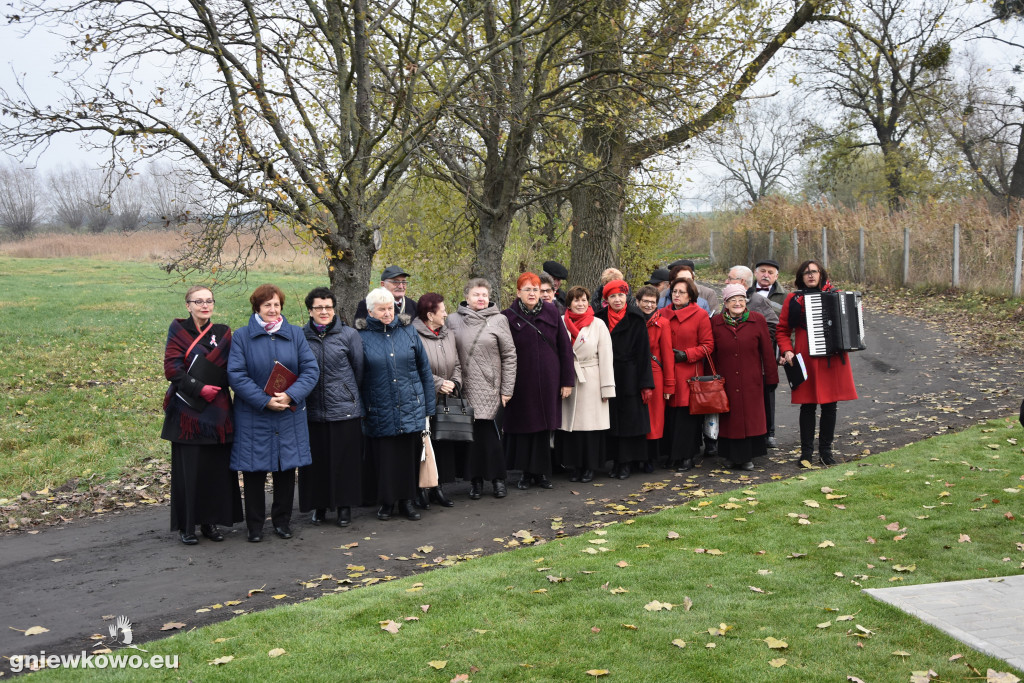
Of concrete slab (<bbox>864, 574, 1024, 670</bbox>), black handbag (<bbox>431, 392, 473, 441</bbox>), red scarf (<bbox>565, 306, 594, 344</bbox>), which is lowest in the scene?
concrete slab (<bbox>864, 574, 1024, 670</bbox>)

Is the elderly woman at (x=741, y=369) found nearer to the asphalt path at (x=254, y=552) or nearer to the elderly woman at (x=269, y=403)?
the asphalt path at (x=254, y=552)

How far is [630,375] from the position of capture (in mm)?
9625

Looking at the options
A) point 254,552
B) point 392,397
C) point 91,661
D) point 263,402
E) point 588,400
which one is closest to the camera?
point 91,661

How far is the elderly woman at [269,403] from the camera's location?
732 centimetres

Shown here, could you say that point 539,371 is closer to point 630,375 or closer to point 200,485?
point 630,375

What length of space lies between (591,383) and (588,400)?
0.19 metres

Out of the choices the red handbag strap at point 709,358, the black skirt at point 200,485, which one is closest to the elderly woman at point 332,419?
the black skirt at point 200,485

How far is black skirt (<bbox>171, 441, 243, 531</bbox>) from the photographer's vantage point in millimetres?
7273

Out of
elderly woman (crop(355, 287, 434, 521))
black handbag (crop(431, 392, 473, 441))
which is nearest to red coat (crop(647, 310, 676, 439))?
black handbag (crop(431, 392, 473, 441))

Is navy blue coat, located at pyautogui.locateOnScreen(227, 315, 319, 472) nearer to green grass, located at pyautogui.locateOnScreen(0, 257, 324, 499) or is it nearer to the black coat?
green grass, located at pyautogui.locateOnScreen(0, 257, 324, 499)

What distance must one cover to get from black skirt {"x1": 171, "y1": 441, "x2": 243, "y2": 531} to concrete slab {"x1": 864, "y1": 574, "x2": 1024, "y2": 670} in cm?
509

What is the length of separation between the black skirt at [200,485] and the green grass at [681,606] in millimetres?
1966

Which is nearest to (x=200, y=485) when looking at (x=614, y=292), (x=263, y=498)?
(x=263, y=498)

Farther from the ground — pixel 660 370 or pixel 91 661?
pixel 660 370
